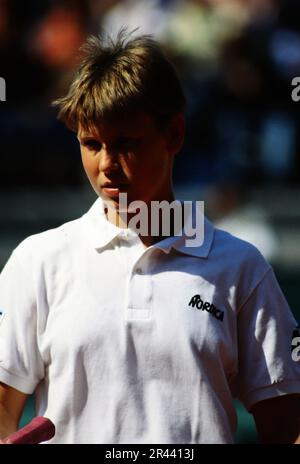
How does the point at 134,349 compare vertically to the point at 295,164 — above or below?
below

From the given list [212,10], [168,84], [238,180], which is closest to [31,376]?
[168,84]

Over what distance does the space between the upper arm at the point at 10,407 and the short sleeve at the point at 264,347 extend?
1.45 feet

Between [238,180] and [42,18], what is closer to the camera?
[238,180]

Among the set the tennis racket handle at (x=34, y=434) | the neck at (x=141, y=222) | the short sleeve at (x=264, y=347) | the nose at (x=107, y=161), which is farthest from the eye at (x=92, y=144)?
the tennis racket handle at (x=34, y=434)

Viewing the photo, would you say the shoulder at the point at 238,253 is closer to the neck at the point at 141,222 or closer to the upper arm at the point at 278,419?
the neck at the point at 141,222

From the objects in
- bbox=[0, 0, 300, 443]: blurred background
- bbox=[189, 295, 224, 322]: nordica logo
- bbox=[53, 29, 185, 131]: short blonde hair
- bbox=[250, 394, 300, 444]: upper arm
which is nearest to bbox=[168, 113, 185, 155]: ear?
bbox=[53, 29, 185, 131]: short blonde hair

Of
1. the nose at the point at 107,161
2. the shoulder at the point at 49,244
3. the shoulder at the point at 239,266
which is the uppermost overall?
the nose at the point at 107,161

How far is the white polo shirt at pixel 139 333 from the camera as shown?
1966 millimetres

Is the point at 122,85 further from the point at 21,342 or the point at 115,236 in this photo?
the point at 21,342

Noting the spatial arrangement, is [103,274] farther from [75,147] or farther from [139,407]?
[75,147]

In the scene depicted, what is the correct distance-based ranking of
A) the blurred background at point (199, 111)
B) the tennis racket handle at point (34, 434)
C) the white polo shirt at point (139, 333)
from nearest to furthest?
1. the tennis racket handle at point (34, 434)
2. the white polo shirt at point (139, 333)
3. the blurred background at point (199, 111)

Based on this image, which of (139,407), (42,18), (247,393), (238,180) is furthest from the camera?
(42,18)

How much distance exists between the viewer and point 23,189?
6133mm

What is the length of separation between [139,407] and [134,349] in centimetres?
11
